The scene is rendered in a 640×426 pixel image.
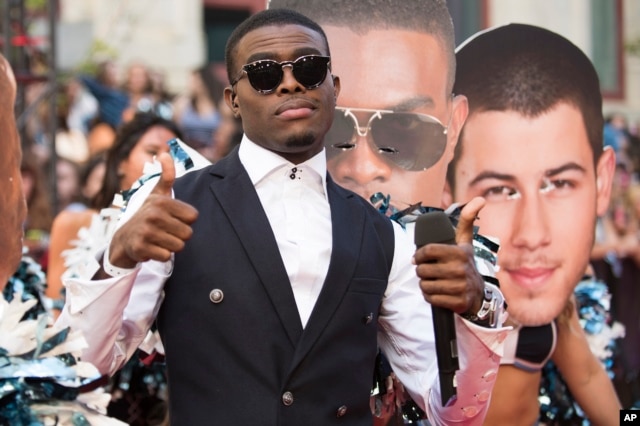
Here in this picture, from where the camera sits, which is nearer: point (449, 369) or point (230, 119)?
point (449, 369)

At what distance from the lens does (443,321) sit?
2545mm

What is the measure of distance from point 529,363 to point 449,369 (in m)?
1.77

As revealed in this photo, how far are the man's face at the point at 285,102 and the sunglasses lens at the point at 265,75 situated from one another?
2cm

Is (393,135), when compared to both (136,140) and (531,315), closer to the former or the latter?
(531,315)

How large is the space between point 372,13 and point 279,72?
1422 millimetres

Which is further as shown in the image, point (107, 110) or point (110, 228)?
point (107, 110)

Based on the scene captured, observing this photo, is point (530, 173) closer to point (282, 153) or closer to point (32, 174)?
point (282, 153)

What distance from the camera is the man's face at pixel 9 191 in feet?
11.6

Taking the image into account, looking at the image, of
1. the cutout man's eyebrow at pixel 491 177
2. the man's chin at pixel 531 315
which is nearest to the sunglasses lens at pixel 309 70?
the cutout man's eyebrow at pixel 491 177

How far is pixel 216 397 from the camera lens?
8.86ft

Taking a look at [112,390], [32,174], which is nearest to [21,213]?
[112,390]

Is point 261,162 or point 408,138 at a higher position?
point 408,138

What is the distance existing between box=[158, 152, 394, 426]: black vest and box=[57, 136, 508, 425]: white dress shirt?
0.06 m

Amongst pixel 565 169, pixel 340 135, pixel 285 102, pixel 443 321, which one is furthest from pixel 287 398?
pixel 565 169
